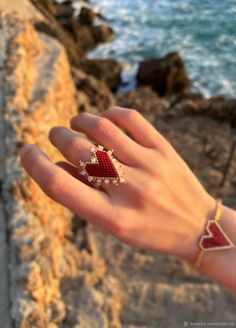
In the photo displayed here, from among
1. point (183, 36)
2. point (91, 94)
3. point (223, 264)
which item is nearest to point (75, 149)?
point (223, 264)

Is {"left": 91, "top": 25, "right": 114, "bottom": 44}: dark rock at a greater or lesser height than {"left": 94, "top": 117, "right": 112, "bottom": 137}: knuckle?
lesser

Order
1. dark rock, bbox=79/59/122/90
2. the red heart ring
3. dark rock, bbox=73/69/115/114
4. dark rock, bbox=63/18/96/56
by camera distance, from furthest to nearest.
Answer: dark rock, bbox=63/18/96/56, dark rock, bbox=79/59/122/90, dark rock, bbox=73/69/115/114, the red heart ring

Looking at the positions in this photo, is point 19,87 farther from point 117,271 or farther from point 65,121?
point 117,271

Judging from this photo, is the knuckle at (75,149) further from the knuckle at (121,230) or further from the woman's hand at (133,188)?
the knuckle at (121,230)

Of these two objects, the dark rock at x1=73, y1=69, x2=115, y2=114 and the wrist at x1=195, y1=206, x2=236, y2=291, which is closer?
the wrist at x1=195, y1=206, x2=236, y2=291

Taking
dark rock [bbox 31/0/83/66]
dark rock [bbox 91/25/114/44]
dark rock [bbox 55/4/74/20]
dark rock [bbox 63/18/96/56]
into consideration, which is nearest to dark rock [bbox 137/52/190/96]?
dark rock [bbox 31/0/83/66]

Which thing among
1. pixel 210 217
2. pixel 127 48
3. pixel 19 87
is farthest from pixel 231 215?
pixel 127 48

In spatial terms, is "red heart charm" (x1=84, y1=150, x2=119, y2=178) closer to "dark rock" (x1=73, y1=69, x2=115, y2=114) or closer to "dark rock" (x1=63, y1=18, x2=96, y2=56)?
"dark rock" (x1=73, y1=69, x2=115, y2=114)

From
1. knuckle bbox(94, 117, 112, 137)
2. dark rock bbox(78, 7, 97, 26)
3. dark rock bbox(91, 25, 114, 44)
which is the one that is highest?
knuckle bbox(94, 117, 112, 137)
